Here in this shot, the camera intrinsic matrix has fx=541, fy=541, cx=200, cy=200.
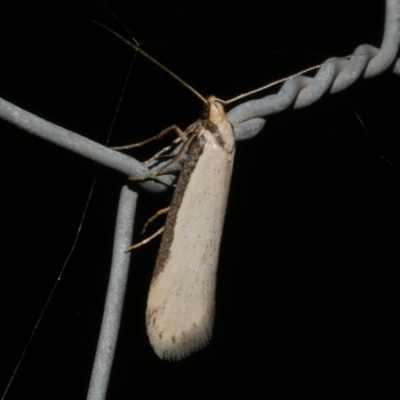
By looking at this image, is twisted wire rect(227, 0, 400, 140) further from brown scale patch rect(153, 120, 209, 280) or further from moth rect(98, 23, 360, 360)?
brown scale patch rect(153, 120, 209, 280)

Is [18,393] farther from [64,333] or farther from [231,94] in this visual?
[231,94]

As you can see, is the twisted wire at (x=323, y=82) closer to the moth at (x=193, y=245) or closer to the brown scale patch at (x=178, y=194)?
the moth at (x=193, y=245)

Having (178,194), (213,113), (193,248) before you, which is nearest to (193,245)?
(193,248)

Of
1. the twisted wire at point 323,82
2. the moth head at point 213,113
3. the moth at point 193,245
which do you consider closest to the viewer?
the twisted wire at point 323,82

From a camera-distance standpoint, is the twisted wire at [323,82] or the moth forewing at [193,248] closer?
the twisted wire at [323,82]

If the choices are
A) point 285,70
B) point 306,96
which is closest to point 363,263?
point 285,70

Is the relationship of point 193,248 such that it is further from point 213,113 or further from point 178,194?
point 213,113

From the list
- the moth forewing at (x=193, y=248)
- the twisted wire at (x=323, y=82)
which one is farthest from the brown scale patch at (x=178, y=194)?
the twisted wire at (x=323, y=82)

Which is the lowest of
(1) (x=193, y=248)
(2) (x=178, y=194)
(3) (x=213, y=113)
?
(1) (x=193, y=248)

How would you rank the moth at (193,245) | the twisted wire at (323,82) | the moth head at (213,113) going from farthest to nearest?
the moth head at (213,113), the moth at (193,245), the twisted wire at (323,82)
